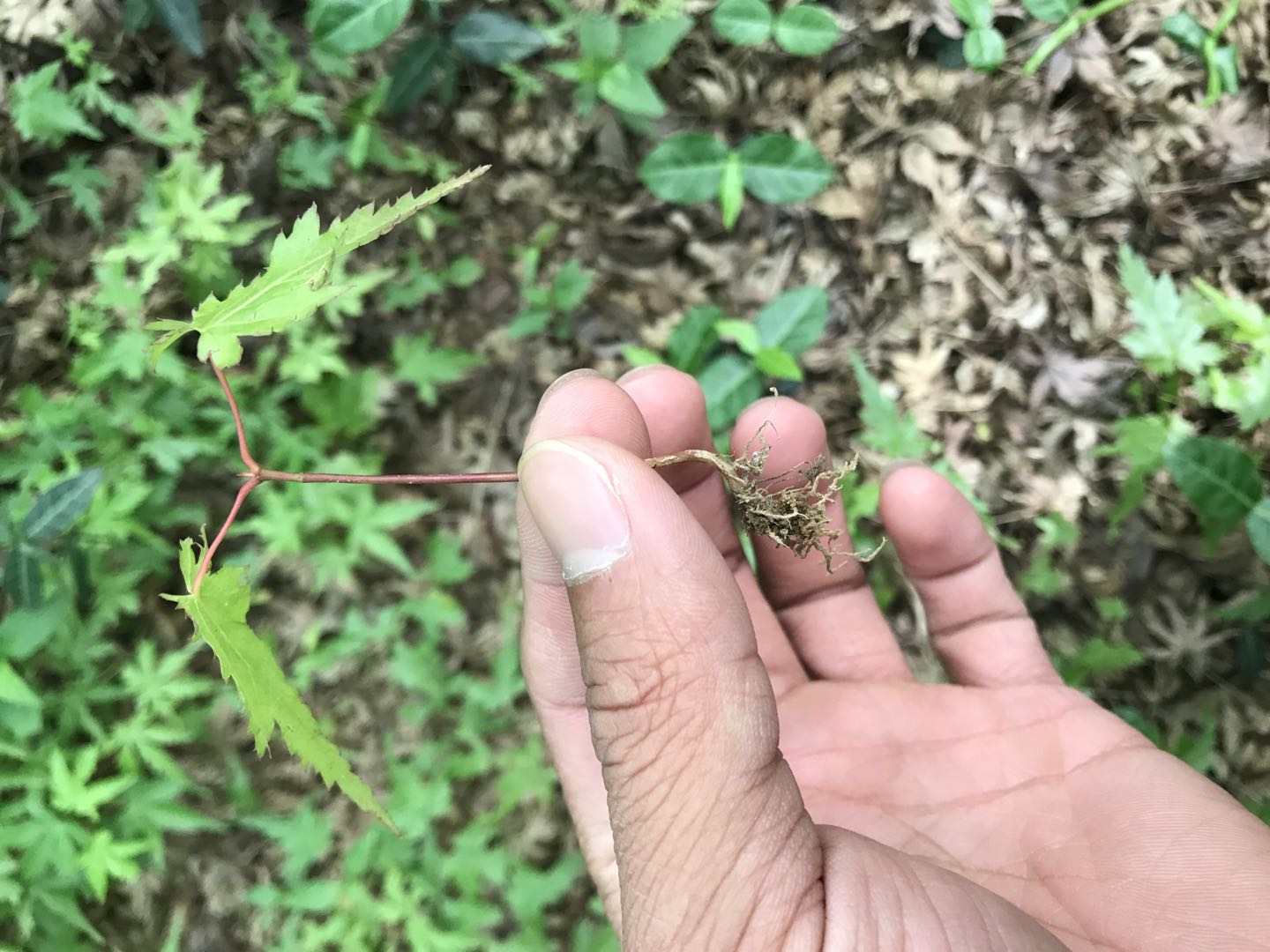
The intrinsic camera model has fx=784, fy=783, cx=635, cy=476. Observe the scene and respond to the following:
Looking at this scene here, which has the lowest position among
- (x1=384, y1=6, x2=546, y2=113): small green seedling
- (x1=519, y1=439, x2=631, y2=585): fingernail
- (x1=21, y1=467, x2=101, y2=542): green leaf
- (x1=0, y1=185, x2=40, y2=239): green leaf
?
(x1=21, y1=467, x2=101, y2=542): green leaf

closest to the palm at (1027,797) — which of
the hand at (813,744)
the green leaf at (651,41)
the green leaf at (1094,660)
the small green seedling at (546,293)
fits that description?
the hand at (813,744)

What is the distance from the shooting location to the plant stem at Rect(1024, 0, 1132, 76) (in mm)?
2748

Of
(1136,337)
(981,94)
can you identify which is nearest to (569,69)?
(981,94)

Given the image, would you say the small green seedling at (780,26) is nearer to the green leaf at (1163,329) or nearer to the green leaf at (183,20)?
the green leaf at (1163,329)

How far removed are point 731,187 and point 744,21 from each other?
546 mm

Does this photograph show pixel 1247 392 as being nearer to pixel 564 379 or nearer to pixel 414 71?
pixel 564 379

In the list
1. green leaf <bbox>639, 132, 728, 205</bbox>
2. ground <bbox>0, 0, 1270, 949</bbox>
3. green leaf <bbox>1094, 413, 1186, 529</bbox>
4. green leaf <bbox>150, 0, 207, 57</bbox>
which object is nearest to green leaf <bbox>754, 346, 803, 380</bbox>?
ground <bbox>0, 0, 1270, 949</bbox>

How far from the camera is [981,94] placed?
297 centimetres

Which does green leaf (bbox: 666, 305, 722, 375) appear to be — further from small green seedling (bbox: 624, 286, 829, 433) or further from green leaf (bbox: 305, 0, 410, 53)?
green leaf (bbox: 305, 0, 410, 53)

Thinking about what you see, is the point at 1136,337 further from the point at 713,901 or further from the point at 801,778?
the point at 713,901

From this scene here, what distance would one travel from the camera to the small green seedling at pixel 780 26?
8.71ft

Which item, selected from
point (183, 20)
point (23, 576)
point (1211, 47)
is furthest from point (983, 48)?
point (23, 576)

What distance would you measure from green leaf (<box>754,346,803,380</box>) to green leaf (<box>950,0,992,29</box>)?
1363mm

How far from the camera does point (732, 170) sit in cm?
275
